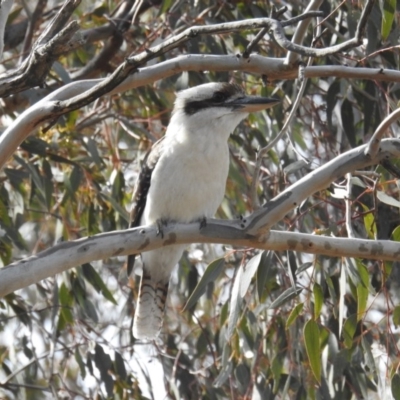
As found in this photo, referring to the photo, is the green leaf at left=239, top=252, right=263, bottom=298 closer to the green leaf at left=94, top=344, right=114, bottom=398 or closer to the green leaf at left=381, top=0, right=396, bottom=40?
the green leaf at left=381, top=0, right=396, bottom=40

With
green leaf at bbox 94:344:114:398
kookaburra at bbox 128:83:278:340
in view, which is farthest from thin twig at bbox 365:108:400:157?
green leaf at bbox 94:344:114:398

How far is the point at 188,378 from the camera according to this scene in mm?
3787

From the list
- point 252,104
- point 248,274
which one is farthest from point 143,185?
point 248,274

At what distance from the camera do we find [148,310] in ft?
12.4

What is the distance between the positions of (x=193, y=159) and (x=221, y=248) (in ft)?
4.79

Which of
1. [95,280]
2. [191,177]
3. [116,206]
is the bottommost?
[95,280]

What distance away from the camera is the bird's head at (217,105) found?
3.31m

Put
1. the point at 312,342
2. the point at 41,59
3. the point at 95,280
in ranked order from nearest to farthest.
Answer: the point at 41,59 < the point at 312,342 < the point at 95,280

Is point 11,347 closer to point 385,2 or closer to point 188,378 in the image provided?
point 188,378

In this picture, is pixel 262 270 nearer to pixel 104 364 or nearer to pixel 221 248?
pixel 104 364

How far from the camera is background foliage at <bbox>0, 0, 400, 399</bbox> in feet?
10.5

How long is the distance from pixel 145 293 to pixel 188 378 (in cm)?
37

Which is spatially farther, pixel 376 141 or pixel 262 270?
pixel 262 270

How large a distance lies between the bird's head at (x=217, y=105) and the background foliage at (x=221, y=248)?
228 millimetres
